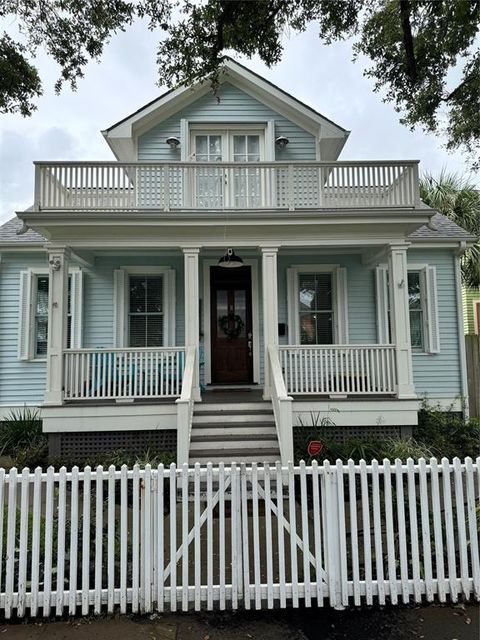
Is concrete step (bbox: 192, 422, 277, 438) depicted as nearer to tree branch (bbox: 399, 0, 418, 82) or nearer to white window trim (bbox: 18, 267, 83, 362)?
white window trim (bbox: 18, 267, 83, 362)

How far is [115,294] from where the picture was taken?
8.98m

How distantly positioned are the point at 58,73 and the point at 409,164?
658cm

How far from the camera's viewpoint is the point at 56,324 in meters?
7.03

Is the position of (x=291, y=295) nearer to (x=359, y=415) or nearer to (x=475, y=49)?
(x=359, y=415)

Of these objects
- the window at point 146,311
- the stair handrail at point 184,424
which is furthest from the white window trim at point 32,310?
the stair handrail at point 184,424

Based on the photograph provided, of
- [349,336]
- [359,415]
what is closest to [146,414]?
[359,415]

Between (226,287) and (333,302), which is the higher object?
(226,287)

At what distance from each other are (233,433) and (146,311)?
3810 millimetres

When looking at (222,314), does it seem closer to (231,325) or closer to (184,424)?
(231,325)

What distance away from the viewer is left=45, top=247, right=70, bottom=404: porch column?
22.6 feet

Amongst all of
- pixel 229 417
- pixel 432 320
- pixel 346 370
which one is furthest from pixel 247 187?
pixel 432 320

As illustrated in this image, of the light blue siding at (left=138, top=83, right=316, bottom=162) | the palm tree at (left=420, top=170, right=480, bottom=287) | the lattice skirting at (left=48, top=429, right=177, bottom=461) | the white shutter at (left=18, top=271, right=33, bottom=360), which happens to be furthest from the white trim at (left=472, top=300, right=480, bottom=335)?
the white shutter at (left=18, top=271, right=33, bottom=360)

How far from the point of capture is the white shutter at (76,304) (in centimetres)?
891

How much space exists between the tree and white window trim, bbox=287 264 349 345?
4.03m
